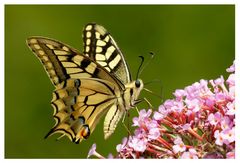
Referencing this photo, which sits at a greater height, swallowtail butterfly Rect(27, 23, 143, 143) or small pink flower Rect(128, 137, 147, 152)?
swallowtail butterfly Rect(27, 23, 143, 143)

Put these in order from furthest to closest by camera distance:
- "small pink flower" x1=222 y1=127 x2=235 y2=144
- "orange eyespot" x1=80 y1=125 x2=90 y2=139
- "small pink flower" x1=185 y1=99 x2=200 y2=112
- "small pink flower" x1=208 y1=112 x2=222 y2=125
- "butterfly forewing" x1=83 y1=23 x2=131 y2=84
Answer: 1. "butterfly forewing" x1=83 y1=23 x2=131 y2=84
2. "orange eyespot" x1=80 y1=125 x2=90 y2=139
3. "small pink flower" x1=185 y1=99 x2=200 y2=112
4. "small pink flower" x1=208 y1=112 x2=222 y2=125
5. "small pink flower" x1=222 y1=127 x2=235 y2=144

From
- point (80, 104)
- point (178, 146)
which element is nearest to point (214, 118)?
point (178, 146)

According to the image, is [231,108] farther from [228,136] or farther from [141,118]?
[141,118]

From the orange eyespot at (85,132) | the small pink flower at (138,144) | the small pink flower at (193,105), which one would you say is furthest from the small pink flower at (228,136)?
the orange eyespot at (85,132)

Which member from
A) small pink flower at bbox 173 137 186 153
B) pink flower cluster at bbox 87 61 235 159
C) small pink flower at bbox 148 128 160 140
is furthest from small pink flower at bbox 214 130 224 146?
small pink flower at bbox 148 128 160 140

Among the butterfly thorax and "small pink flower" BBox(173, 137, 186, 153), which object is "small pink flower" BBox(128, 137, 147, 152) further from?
the butterfly thorax

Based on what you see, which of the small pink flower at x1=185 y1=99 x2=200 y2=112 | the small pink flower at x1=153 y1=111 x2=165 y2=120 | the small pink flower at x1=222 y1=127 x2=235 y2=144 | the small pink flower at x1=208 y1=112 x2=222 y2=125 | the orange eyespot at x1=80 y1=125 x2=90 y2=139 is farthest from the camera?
the orange eyespot at x1=80 y1=125 x2=90 y2=139
